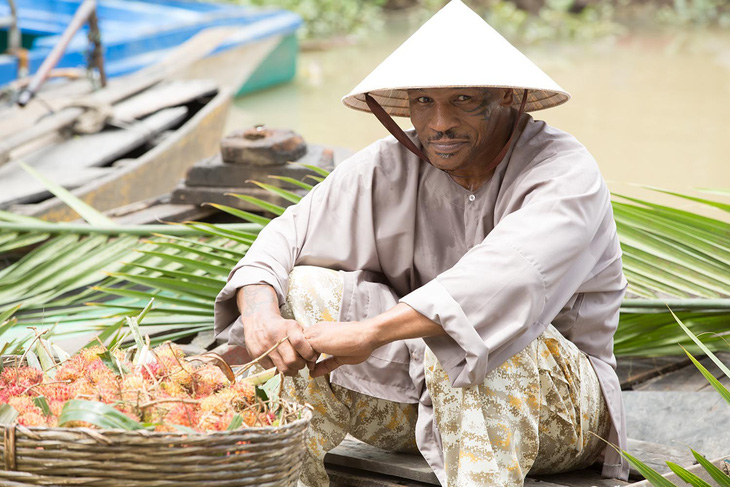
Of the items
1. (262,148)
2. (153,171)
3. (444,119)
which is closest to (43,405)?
(444,119)

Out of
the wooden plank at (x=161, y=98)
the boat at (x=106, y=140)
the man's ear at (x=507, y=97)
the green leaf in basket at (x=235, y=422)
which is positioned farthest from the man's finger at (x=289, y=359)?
the wooden plank at (x=161, y=98)

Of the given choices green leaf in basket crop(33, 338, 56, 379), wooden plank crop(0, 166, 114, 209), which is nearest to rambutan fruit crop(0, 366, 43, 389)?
green leaf in basket crop(33, 338, 56, 379)

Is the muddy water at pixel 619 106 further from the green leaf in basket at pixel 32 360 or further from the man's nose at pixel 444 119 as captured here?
the green leaf in basket at pixel 32 360

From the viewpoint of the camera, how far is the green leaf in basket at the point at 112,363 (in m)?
1.47

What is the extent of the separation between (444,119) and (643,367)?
3.77 ft

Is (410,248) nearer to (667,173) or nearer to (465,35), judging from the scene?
(465,35)

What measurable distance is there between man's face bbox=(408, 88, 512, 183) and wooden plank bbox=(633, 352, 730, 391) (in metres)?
0.95

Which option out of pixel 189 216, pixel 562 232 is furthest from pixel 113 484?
pixel 189 216

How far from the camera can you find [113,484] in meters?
1.22

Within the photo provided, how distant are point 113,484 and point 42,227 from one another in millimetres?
1630

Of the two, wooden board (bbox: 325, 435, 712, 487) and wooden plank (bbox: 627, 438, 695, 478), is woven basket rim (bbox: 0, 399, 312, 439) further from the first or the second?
wooden plank (bbox: 627, 438, 695, 478)

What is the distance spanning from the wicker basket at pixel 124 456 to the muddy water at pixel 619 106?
4747 millimetres

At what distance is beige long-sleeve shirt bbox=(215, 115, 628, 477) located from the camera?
1537 millimetres

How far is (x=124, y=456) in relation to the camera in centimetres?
120
